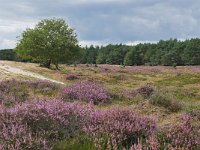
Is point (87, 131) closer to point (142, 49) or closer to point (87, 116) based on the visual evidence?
point (87, 116)

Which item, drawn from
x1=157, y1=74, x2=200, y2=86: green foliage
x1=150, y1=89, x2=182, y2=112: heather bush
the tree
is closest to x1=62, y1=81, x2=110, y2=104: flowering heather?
x1=150, y1=89, x2=182, y2=112: heather bush

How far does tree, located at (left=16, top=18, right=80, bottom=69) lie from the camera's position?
2191 inches

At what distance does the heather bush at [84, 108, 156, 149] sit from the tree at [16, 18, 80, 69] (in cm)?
4763

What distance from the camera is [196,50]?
4838 inches

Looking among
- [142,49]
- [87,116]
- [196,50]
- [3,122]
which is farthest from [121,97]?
[142,49]

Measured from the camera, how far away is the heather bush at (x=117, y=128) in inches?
262

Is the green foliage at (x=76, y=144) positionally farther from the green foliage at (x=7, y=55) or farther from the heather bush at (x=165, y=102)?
the green foliage at (x=7, y=55)

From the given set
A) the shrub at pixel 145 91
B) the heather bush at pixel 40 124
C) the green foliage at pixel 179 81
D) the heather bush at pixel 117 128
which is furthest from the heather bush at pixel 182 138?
the green foliage at pixel 179 81

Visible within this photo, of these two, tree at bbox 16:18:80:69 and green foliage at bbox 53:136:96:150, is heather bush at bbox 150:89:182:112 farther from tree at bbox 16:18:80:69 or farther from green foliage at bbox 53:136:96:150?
tree at bbox 16:18:80:69

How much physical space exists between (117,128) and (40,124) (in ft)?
4.41

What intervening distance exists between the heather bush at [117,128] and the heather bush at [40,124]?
307 mm

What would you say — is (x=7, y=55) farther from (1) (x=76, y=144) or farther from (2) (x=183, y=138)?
(2) (x=183, y=138)

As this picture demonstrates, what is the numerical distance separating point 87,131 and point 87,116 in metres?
0.81

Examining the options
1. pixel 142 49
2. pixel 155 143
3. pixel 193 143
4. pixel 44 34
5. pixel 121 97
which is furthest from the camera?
pixel 142 49
